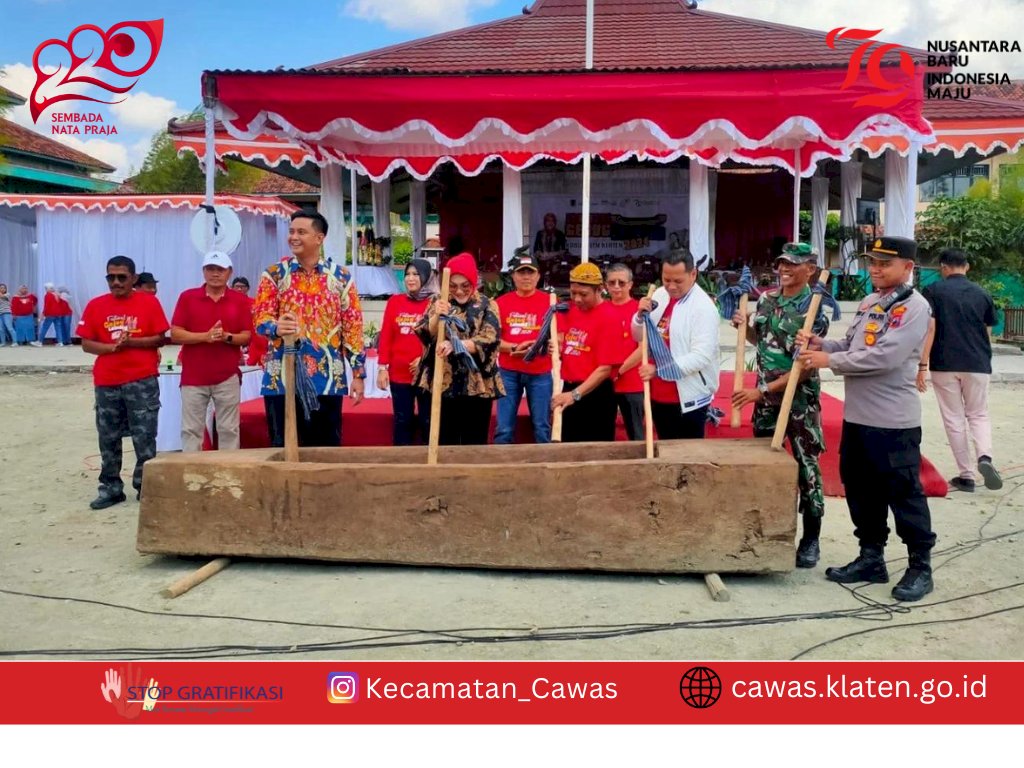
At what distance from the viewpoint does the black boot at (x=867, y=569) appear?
4.31 metres

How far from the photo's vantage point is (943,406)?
20.6 feet

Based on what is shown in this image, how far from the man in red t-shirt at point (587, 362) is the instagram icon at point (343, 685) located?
235 centimetres

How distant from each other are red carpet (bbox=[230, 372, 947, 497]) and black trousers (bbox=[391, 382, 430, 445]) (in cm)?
67

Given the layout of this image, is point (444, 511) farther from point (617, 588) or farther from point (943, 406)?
point (943, 406)

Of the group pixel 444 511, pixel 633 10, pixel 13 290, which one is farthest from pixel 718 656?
pixel 13 290

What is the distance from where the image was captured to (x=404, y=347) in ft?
18.6

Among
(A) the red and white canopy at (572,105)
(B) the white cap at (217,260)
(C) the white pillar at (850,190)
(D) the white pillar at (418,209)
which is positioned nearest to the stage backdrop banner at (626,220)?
(D) the white pillar at (418,209)

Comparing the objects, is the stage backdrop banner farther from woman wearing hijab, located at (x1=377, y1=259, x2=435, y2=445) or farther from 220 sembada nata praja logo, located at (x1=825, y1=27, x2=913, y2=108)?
woman wearing hijab, located at (x1=377, y1=259, x2=435, y2=445)

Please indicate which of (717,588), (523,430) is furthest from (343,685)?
(523,430)

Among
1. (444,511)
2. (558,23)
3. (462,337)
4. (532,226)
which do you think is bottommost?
(444,511)

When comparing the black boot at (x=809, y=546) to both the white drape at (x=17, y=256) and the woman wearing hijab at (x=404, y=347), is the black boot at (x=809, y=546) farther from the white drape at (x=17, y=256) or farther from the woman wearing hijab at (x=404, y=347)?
the white drape at (x=17, y=256)

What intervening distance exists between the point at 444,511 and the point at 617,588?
34.7 inches

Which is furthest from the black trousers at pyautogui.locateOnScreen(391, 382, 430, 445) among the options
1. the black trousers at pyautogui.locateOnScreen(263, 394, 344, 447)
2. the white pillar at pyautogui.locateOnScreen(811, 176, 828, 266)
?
the white pillar at pyautogui.locateOnScreen(811, 176, 828, 266)

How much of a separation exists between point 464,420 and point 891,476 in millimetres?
2382
